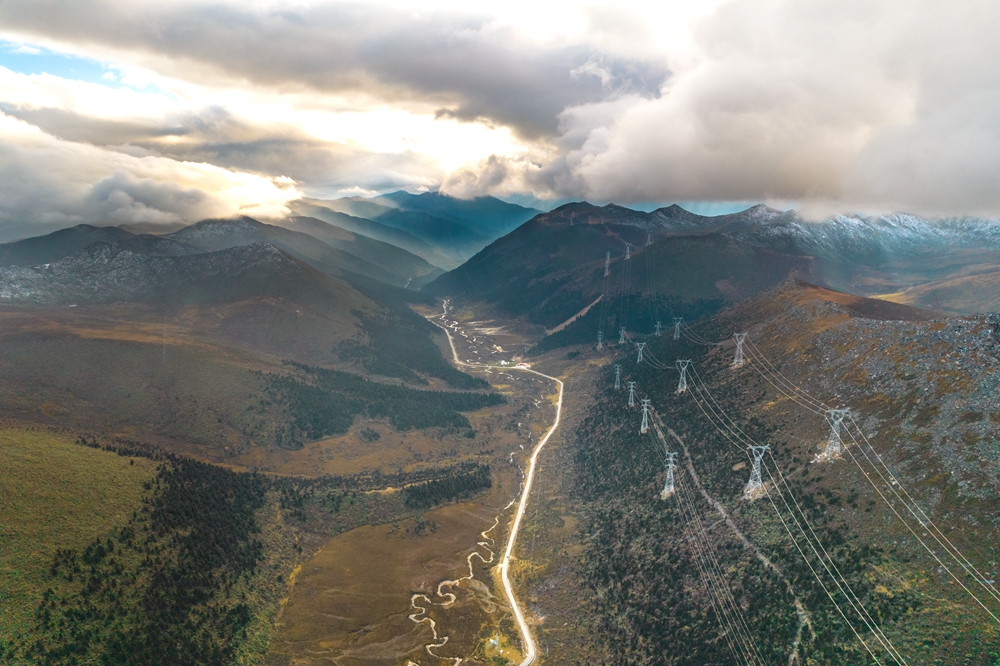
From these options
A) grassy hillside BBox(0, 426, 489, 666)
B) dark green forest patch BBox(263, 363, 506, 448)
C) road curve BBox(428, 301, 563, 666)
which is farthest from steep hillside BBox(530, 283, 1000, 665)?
dark green forest patch BBox(263, 363, 506, 448)

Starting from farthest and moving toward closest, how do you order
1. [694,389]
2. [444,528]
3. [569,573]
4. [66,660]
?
1. [694,389]
2. [444,528]
3. [569,573]
4. [66,660]

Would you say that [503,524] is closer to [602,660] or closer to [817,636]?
[602,660]

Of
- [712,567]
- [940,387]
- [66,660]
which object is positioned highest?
[940,387]

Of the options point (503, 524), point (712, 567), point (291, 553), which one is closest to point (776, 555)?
point (712, 567)

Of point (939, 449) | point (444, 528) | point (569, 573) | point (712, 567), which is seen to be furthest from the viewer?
point (444, 528)

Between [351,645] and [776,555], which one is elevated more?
[776,555]

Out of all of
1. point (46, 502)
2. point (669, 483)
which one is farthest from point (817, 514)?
point (46, 502)

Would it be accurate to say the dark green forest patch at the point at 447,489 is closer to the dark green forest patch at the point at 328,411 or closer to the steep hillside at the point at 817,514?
the steep hillside at the point at 817,514

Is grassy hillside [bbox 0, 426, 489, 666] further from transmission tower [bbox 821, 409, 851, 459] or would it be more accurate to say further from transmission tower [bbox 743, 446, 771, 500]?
transmission tower [bbox 821, 409, 851, 459]
